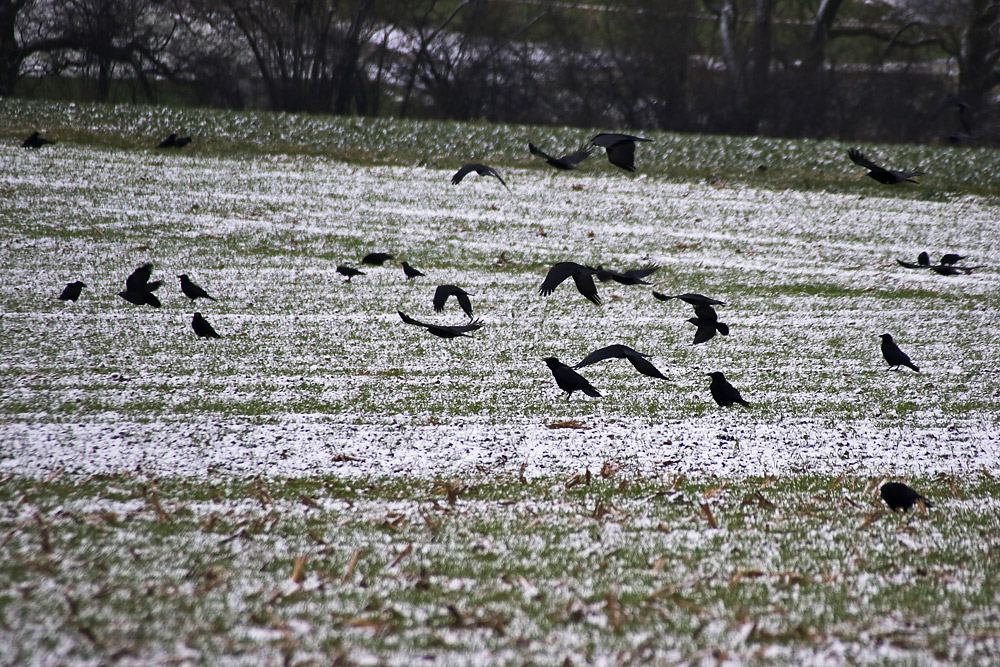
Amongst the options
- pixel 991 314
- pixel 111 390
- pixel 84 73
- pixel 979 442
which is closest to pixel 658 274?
pixel 991 314

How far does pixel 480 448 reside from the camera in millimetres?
5848

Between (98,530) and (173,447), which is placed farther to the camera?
(173,447)

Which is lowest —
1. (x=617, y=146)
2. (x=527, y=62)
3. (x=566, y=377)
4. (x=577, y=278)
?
(x=566, y=377)

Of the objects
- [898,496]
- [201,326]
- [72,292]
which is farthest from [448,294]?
[72,292]

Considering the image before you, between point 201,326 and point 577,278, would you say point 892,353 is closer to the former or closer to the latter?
point 577,278

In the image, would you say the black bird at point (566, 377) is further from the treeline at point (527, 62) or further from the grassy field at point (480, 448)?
the treeline at point (527, 62)

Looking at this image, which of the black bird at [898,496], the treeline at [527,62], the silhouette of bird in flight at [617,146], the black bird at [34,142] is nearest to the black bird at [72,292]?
the silhouette of bird in flight at [617,146]

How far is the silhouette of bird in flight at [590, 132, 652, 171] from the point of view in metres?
6.09

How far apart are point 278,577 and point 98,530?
1.11 metres

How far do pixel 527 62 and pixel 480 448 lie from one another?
22.9 m

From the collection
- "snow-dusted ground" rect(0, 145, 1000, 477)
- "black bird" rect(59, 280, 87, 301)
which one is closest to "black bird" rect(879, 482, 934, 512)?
"snow-dusted ground" rect(0, 145, 1000, 477)

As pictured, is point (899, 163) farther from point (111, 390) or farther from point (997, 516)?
point (111, 390)

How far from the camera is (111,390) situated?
6.94 meters

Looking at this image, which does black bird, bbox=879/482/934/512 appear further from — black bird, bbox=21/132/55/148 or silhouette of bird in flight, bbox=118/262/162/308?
black bird, bbox=21/132/55/148
